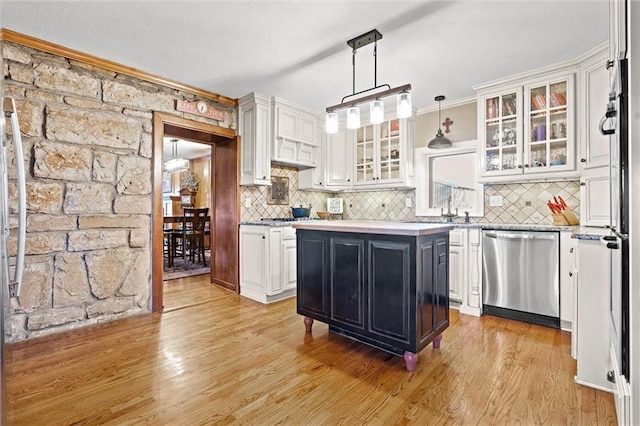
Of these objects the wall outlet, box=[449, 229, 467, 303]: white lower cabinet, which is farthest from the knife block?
box=[449, 229, 467, 303]: white lower cabinet

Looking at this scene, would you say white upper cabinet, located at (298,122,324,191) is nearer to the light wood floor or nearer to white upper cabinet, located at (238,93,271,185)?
white upper cabinet, located at (238,93,271,185)

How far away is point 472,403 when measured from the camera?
175cm

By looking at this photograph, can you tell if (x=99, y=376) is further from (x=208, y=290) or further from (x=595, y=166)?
(x=595, y=166)

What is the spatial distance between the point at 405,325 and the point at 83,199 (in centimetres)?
293

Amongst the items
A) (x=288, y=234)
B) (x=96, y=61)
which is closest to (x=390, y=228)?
(x=288, y=234)

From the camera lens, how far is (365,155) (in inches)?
187

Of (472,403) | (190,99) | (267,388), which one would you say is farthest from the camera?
(190,99)

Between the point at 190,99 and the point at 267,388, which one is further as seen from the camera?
the point at 190,99

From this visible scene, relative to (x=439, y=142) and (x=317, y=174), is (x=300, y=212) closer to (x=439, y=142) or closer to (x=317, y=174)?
(x=317, y=174)

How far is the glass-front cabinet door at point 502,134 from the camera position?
3354mm

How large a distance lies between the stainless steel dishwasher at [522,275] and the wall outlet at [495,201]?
0.73 m

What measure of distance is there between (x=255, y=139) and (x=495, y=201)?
2.94 metres

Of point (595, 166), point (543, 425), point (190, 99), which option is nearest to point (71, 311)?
point (190, 99)

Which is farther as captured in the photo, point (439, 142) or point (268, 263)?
point (439, 142)
